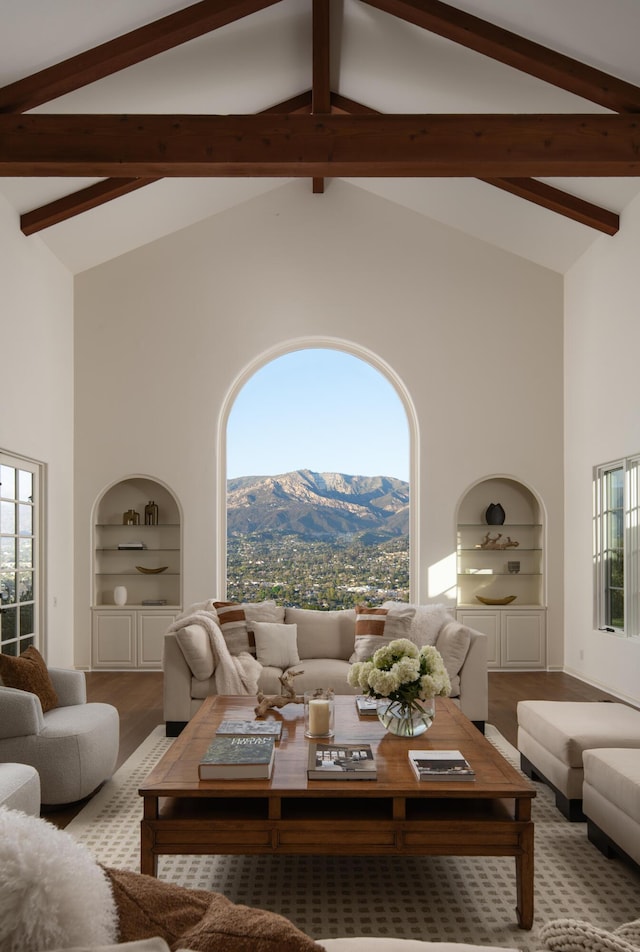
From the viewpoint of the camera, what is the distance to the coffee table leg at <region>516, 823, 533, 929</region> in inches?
109

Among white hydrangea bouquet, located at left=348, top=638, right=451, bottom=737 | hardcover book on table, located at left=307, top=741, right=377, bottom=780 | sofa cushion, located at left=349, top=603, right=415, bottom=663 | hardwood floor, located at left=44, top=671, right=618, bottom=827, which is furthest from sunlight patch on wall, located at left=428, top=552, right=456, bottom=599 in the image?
hardcover book on table, located at left=307, top=741, right=377, bottom=780

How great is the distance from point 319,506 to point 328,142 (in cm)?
471

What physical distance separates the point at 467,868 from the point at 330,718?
83 centimetres

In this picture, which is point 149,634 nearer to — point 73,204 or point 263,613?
point 263,613

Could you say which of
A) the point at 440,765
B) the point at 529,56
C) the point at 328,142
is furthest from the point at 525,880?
the point at 529,56

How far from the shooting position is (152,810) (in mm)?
2799

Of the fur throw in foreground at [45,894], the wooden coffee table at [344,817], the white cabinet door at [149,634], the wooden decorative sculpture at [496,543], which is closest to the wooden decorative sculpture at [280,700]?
the wooden coffee table at [344,817]

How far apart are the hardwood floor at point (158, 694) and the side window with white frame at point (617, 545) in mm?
660

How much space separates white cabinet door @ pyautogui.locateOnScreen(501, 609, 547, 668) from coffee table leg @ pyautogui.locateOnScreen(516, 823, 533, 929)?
5386mm

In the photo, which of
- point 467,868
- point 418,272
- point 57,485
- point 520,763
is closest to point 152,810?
point 467,868

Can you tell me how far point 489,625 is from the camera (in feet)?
26.4

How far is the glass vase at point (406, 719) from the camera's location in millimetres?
3584

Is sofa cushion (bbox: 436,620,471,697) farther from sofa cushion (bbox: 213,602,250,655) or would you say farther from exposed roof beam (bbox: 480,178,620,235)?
exposed roof beam (bbox: 480,178,620,235)

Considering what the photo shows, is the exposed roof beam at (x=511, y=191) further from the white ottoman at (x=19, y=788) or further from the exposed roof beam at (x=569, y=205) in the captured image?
the white ottoman at (x=19, y=788)
